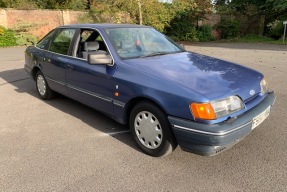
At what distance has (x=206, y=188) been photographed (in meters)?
2.77

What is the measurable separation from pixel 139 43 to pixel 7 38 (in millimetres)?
16039

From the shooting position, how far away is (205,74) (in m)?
3.35

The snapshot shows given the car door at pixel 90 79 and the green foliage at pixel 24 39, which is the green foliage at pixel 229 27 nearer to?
the green foliage at pixel 24 39

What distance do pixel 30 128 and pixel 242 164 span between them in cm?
318

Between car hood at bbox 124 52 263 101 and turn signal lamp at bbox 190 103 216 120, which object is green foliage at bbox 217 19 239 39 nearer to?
car hood at bbox 124 52 263 101

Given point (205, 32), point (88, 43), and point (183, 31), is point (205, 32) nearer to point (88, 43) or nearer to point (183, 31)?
point (183, 31)

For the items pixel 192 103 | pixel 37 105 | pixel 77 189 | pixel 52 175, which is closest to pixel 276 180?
pixel 192 103

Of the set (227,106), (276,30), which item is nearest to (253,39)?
(276,30)

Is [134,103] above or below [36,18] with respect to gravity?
below

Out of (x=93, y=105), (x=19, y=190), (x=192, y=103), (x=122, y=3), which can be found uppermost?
(x=122, y=3)

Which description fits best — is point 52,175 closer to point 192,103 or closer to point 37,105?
point 192,103

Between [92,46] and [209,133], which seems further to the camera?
[92,46]

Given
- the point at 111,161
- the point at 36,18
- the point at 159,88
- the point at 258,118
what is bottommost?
the point at 111,161

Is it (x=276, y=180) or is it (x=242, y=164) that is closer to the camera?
(x=276, y=180)
